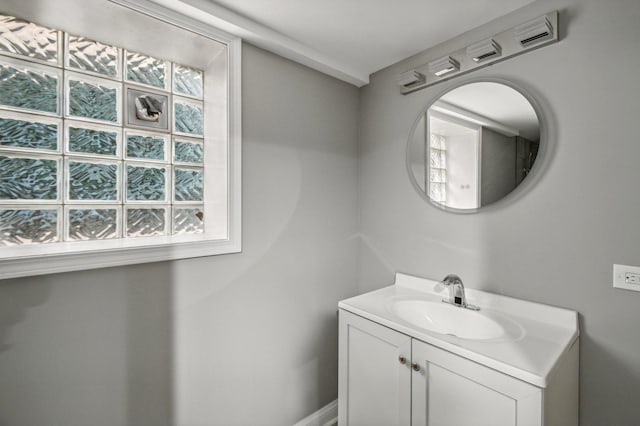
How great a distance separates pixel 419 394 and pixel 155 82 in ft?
6.40

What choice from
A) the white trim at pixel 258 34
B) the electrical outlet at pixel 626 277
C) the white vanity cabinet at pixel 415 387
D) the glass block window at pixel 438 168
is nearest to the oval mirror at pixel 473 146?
the glass block window at pixel 438 168

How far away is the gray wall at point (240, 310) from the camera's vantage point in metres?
1.13

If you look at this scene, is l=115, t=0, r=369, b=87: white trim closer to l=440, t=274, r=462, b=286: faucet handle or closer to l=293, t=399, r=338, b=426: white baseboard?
l=440, t=274, r=462, b=286: faucet handle

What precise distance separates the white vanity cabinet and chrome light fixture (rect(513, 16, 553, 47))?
1.40 m

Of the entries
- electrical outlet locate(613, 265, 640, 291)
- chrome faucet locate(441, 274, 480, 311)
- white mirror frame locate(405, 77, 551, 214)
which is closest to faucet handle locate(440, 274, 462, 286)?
chrome faucet locate(441, 274, 480, 311)

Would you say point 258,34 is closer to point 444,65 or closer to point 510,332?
point 444,65

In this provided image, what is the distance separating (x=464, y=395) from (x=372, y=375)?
1.48 ft

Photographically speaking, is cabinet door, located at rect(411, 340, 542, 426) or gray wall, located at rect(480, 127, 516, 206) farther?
gray wall, located at rect(480, 127, 516, 206)

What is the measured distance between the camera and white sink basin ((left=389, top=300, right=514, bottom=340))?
1.38m

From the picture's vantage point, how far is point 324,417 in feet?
6.35

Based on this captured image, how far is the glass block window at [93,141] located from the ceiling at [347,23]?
1.36 ft

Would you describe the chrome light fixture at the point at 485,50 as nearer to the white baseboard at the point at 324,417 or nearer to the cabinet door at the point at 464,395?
the cabinet door at the point at 464,395

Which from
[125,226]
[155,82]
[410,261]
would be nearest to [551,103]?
[410,261]

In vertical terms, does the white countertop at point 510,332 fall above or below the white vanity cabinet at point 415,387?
above
